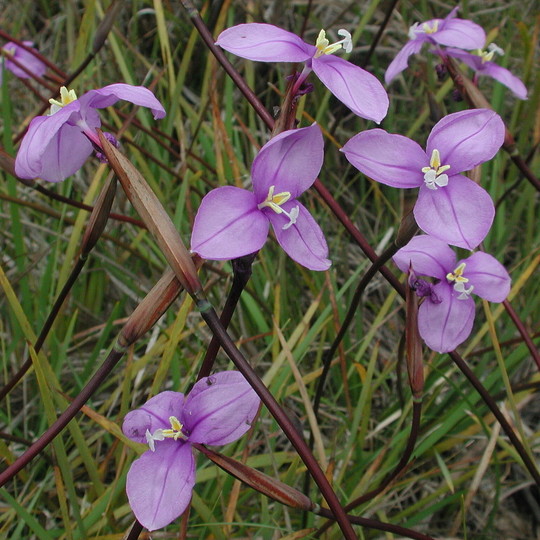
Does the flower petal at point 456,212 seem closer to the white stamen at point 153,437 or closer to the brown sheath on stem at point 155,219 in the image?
the brown sheath on stem at point 155,219

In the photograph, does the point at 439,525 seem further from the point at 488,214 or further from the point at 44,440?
the point at 44,440

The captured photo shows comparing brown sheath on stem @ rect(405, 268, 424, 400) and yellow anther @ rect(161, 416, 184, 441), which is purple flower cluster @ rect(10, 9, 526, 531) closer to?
yellow anther @ rect(161, 416, 184, 441)

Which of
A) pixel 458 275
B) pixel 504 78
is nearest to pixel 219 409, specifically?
pixel 458 275

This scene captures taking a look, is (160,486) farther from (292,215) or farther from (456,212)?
(456,212)

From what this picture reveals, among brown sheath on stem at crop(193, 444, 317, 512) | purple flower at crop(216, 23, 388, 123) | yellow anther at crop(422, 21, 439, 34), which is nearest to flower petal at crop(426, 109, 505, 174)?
purple flower at crop(216, 23, 388, 123)

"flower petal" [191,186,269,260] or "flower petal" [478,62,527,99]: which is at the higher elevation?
"flower petal" [191,186,269,260]

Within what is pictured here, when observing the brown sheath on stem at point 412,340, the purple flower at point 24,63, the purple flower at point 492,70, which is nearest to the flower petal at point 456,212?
the brown sheath on stem at point 412,340

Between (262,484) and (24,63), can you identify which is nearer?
(262,484)
